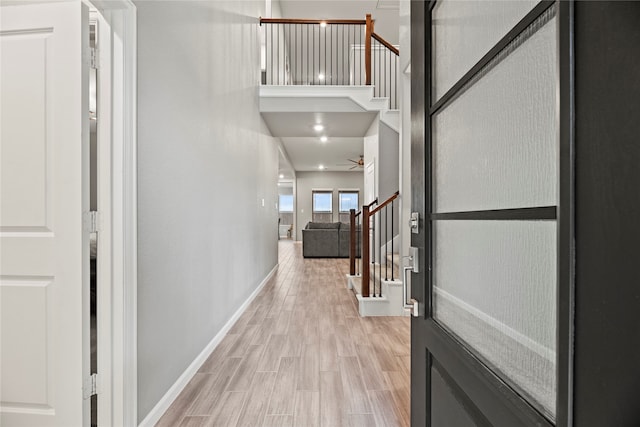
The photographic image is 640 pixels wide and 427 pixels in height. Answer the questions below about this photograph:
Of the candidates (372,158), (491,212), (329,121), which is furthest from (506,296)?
(372,158)

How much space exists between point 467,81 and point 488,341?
631 millimetres

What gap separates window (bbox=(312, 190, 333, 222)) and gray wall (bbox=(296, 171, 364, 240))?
17 centimetres

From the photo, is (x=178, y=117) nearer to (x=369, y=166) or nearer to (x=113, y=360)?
(x=113, y=360)

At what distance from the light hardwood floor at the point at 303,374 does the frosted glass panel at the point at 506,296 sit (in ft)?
4.05

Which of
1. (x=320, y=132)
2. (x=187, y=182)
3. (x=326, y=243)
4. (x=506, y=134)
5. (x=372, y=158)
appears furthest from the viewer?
(x=326, y=243)

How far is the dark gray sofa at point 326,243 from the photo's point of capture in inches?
352

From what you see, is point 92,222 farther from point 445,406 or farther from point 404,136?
point 404,136

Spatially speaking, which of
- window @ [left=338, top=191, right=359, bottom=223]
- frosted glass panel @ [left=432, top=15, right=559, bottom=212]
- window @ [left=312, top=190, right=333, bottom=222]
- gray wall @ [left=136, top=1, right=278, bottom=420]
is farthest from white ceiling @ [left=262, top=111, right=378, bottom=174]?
frosted glass panel @ [left=432, top=15, right=559, bottom=212]

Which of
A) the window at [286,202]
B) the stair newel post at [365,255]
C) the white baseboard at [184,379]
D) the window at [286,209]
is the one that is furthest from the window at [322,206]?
the white baseboard at [184,379]

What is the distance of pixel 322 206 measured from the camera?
46.5 ft

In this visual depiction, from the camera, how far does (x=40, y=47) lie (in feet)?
5.04

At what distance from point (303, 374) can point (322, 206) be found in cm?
1192
